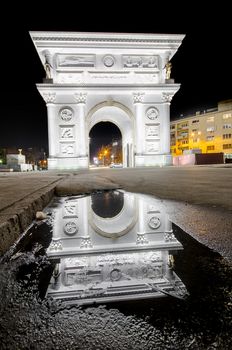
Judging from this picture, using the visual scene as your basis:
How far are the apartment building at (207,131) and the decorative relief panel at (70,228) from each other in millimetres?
56391

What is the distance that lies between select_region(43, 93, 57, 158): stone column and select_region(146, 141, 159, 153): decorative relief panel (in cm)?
818

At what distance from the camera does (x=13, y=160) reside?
36.5 m

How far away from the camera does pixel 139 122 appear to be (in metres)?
23.4

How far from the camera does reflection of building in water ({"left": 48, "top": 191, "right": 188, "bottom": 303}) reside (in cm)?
130

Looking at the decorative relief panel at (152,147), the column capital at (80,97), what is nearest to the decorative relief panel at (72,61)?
the column capital at (80,97)

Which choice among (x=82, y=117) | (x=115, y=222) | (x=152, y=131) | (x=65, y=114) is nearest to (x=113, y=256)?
(x=115, y=222)

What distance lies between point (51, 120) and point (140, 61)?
935 centimetres

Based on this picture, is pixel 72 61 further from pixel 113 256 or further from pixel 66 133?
pixel 113 256

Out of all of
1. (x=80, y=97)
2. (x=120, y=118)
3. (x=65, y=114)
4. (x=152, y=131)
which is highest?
(x=80, y=97)

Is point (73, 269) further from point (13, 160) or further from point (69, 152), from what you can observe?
point (13, 160)

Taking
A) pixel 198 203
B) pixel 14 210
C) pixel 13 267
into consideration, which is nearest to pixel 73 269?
pixel 13 267

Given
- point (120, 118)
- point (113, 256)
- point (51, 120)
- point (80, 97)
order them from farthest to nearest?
point (120, 118) → point (80, 97) → point (51, 120) → point (113, 256)

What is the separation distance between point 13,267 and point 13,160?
3743cm

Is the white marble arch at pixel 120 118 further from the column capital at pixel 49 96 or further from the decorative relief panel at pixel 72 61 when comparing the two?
the decorative relief panel at pixel 72 61
